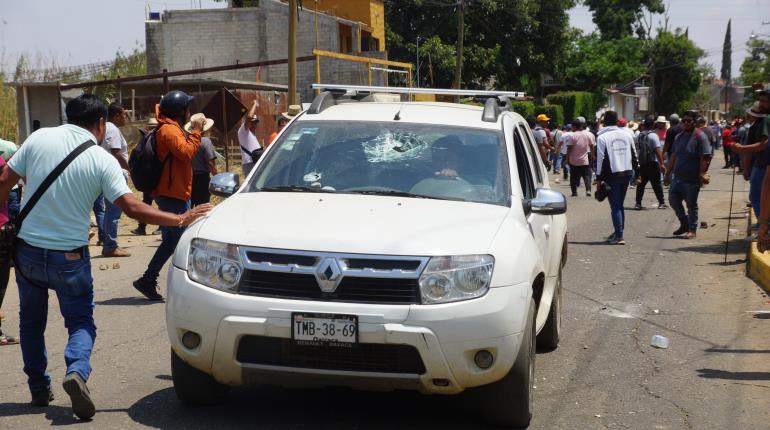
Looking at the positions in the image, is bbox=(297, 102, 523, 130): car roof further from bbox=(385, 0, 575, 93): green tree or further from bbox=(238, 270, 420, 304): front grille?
bbox=(385, 0, 575, 93): green tree

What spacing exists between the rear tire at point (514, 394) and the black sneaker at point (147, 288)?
4.85 metres

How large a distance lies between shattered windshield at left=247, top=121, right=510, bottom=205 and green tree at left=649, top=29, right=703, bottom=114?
257 ft

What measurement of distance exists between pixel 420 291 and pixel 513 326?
0.54 metres

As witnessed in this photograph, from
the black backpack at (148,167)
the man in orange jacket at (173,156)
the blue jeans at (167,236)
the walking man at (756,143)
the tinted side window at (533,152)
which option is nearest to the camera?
the tinted side window at (533,152)

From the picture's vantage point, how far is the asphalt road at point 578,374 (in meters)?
5.57

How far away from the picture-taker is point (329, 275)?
4855 mm

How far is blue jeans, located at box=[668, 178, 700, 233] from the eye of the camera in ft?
49.2

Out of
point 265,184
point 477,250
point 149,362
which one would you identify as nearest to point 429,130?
point 265,184

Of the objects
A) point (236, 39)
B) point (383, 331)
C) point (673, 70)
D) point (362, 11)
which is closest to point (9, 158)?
point (383, 331)

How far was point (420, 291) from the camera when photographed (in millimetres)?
4832

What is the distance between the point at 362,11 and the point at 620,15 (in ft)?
138

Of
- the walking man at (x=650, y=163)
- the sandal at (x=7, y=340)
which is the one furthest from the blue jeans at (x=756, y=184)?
the sandal at (x=7, y=340)

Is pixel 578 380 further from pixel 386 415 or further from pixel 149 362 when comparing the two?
pixel 149 362

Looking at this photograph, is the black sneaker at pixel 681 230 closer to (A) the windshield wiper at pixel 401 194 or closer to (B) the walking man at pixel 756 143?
(B) the walking man at pixel 756 143
